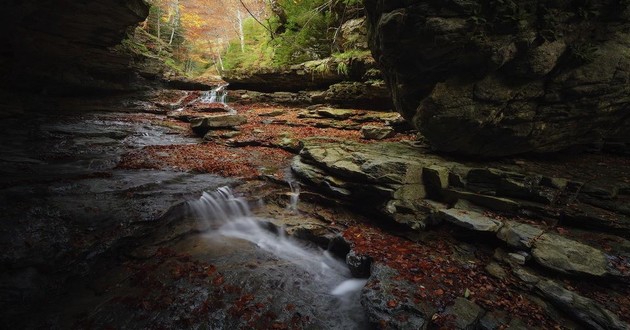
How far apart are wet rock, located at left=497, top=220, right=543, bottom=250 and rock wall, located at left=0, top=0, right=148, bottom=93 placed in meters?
14.2

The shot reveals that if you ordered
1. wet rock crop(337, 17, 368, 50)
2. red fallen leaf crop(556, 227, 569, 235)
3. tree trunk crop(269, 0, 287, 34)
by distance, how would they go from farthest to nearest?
1. tree trunk crop(269, 0, 287, 34)
2. wet rock crop(337, 17, 368, 50)
3. red fallen leaf crop(556, 227, 569, 235)

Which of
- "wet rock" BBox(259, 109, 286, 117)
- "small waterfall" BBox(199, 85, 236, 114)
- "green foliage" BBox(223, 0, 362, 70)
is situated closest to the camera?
"green foliage" BBox(223, 0, 362, 70)

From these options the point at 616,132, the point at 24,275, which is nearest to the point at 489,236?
the point at 616,132

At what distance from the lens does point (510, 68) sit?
7035mm

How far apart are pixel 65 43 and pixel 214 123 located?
768 cm

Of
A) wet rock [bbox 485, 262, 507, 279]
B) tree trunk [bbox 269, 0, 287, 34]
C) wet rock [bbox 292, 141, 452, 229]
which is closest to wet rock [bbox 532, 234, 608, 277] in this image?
wet rock [bbox 485, 262, 507, 279]

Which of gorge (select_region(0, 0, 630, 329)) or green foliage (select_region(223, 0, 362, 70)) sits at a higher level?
green foliage (select_region(223, 0, 362, 70))

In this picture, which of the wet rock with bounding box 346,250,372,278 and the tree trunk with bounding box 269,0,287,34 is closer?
the wet rock with bounding box 346,250,372,278

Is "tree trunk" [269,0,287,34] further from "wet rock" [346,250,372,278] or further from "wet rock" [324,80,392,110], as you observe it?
"wet rock" [346,250,372,278]

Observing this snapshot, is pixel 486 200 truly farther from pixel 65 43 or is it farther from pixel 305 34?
pixel 65 43

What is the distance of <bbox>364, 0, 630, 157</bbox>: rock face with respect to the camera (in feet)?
21.1

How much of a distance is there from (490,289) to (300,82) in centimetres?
1619

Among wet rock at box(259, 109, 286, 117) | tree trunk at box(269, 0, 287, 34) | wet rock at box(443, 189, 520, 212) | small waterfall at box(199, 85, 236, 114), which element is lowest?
wet rock at box(443, 189, 520, 212)

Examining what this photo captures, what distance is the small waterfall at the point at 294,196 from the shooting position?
8.75 meters
